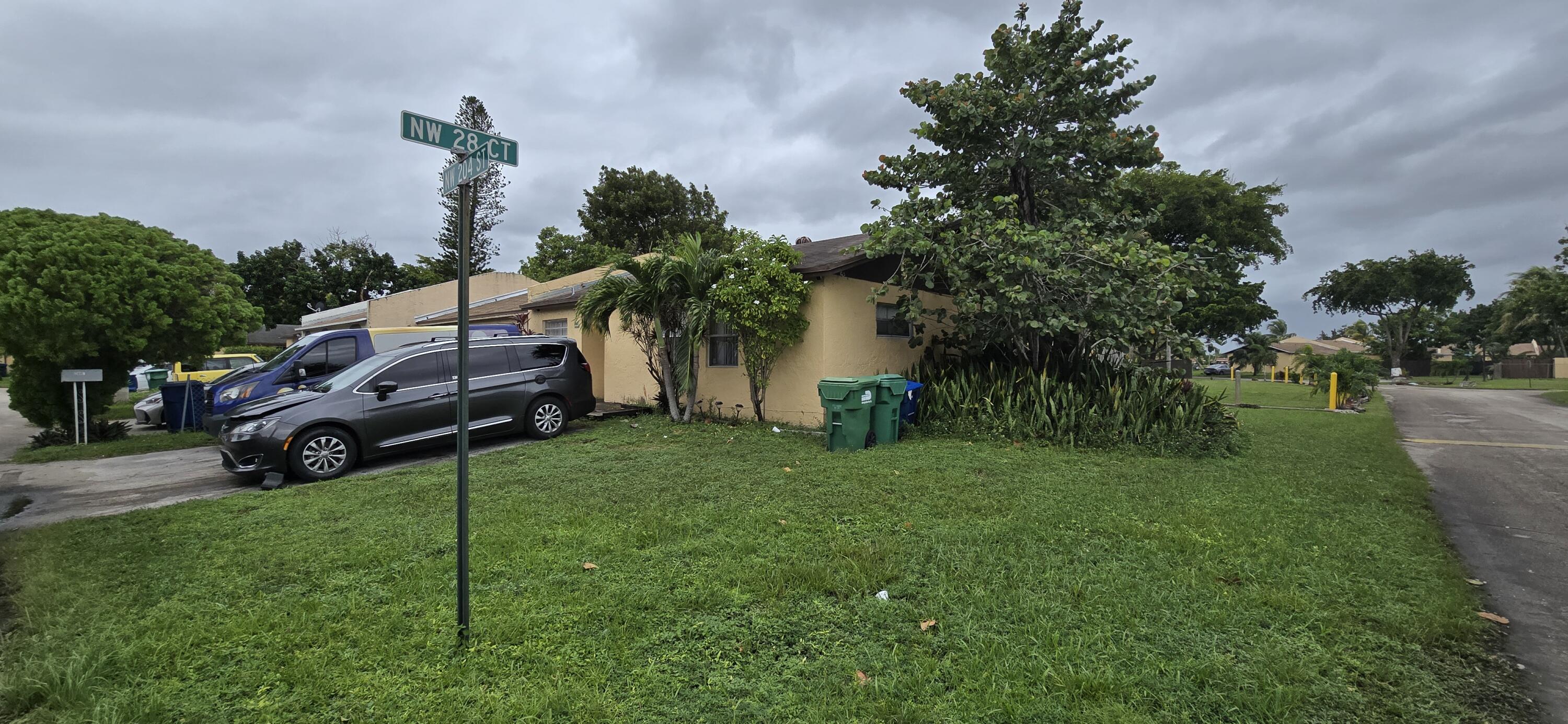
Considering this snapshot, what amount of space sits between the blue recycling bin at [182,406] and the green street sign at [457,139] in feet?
40.4

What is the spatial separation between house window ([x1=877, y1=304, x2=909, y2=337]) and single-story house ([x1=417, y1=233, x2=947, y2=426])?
2 centimetres

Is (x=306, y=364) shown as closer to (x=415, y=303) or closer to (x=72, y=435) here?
(x=72, y=435)

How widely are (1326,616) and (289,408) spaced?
9.31 meters

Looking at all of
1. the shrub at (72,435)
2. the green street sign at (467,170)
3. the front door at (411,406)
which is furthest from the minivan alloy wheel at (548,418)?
the shrub at (72,435)

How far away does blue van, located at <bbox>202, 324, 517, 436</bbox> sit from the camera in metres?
10.3

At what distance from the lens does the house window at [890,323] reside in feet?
37.8

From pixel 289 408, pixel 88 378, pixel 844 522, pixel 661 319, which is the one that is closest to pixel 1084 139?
pixel 661 319

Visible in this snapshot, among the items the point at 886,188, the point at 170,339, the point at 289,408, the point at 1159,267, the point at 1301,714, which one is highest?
the point at 886,188

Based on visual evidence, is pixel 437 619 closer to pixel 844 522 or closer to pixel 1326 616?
pixel 844 522

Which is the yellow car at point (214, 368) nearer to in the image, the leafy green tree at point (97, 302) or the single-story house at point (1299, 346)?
the leafy green tree at point (97, 302)

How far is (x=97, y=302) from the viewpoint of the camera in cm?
962

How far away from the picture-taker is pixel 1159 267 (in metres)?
9.02

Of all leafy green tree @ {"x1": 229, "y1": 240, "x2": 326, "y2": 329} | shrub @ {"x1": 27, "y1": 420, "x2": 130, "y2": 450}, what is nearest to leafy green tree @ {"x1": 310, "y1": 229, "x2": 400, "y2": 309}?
leafy green tree @ {"x1": 229, "y1": 240, "x2": 326, "y2": 329}

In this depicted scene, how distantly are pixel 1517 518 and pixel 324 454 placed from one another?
38.3ft
